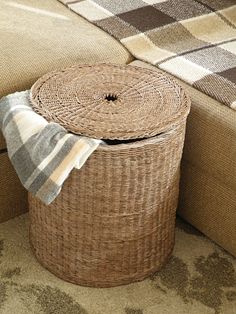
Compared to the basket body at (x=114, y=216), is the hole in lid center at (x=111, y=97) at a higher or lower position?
higher

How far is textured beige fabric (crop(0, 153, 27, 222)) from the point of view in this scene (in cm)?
168

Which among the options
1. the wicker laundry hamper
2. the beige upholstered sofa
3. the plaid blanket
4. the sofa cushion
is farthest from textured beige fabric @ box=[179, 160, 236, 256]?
the sofa cushion

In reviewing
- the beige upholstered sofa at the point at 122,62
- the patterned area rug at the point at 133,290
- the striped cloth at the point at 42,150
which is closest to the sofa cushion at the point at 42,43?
the beige upholstered sofa at the point at 122,62

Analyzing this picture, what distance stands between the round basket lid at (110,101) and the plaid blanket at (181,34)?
0.11m

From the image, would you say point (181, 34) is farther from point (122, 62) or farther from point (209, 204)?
point (209, 204)

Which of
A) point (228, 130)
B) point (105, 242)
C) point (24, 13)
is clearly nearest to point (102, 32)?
point (24, 13)

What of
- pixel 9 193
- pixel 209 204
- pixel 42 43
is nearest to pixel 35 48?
pixel 42 43

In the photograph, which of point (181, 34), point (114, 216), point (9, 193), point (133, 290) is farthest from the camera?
point (181, 34)

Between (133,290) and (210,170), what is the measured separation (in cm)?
36

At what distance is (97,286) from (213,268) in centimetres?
31

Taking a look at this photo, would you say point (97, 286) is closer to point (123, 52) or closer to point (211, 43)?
point (123, 52)

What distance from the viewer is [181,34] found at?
6.28 ft

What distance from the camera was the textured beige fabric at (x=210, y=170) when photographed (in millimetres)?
1554

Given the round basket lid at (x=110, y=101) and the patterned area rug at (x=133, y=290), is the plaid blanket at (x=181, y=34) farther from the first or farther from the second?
the patterned area rug at (x=133, y=290)
